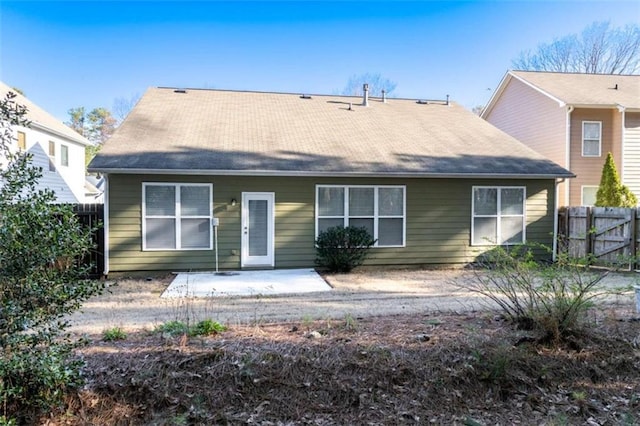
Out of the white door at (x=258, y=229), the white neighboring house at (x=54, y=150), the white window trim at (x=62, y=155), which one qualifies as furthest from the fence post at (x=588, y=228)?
the white window trim at (x=62, y=155)

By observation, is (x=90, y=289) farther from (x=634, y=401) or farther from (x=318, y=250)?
(x=318, y=250)

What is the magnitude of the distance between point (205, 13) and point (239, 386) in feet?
45.2

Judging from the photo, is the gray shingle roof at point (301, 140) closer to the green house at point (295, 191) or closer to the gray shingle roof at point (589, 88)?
the green house at point (295, 191)

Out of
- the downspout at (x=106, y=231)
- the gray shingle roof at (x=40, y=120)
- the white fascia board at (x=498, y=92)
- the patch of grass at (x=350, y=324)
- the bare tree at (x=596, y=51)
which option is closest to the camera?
the patch of grass at (x=350, y=324)

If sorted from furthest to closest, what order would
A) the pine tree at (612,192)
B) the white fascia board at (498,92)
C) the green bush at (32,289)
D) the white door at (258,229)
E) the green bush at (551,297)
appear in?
the white fascia board at (498,92), the pine tree at (612,192), the white door at (258,229), the green bush at (551,297), the green bush at (32,289)

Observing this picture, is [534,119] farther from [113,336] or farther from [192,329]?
[113,336]

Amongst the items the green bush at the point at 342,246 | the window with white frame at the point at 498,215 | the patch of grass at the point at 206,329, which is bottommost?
the patch of grass at the point at 206,329

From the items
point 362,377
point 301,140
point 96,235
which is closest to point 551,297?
point 362,377

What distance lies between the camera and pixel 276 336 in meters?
4.49

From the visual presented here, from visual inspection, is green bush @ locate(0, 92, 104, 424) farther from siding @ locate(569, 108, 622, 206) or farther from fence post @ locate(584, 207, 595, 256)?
siding @ locate(569, 108, 622, 206)

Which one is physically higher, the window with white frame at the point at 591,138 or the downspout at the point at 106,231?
the window with white frame at the point at 591,138

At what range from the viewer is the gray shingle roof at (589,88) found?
15641 mm

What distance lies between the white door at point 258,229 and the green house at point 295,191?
0.02 metres

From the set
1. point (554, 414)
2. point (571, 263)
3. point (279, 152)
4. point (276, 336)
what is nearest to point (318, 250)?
point (279, 152)
